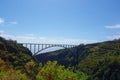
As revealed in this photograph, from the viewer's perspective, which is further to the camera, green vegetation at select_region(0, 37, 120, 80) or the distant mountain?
the distant mountain

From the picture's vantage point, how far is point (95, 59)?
125312 millimetres

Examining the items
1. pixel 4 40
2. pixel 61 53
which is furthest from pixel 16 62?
pixel 61 53

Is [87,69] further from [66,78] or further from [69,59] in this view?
[66,78]

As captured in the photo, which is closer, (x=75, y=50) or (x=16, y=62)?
(x=16, y=62)

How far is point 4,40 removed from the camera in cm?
10838

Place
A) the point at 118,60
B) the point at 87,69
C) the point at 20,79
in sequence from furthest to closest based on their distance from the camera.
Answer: the point at 87,69 < the point at 118,60 < the point at 20,79

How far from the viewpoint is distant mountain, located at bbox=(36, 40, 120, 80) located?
316ft

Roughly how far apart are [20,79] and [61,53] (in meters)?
134

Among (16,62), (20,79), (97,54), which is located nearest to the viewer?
(20,79)

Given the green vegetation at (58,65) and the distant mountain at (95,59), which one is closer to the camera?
the green vegetation at (58,65)

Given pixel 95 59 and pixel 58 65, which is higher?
pixel 95 59

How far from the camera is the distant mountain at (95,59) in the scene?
316 feet

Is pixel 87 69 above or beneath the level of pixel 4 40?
beneath

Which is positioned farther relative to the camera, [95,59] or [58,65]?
[95,59]
